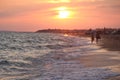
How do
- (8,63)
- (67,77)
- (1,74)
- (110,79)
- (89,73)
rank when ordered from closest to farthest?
(110,79), (67,77), (89,73), (1,74), (8,63)

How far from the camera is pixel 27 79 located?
1440 centimetres

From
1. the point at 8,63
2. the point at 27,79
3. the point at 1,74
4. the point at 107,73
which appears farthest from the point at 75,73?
the point at 8,63

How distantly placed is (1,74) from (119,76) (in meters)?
6.69

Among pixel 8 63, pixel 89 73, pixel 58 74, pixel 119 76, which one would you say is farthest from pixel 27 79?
pixel 8 63

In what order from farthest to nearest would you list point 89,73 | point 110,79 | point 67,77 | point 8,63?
point 8,63 < point 89,73 < point 67,77 < point 110,79

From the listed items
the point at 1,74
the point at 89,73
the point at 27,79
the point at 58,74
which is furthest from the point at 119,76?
the point at 1,74

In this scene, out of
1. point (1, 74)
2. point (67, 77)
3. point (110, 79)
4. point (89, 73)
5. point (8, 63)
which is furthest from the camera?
point (8, 63)

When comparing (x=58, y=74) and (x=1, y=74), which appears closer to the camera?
(x=58, y=74)

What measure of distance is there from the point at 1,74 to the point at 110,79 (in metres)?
6.45

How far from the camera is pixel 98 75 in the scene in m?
14.5

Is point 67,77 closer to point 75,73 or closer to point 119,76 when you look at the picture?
point 75,73

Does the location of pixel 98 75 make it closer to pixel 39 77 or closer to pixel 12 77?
pixel 39 77

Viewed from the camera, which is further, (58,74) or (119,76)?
(58,74)

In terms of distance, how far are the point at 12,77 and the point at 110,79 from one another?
205 inches
